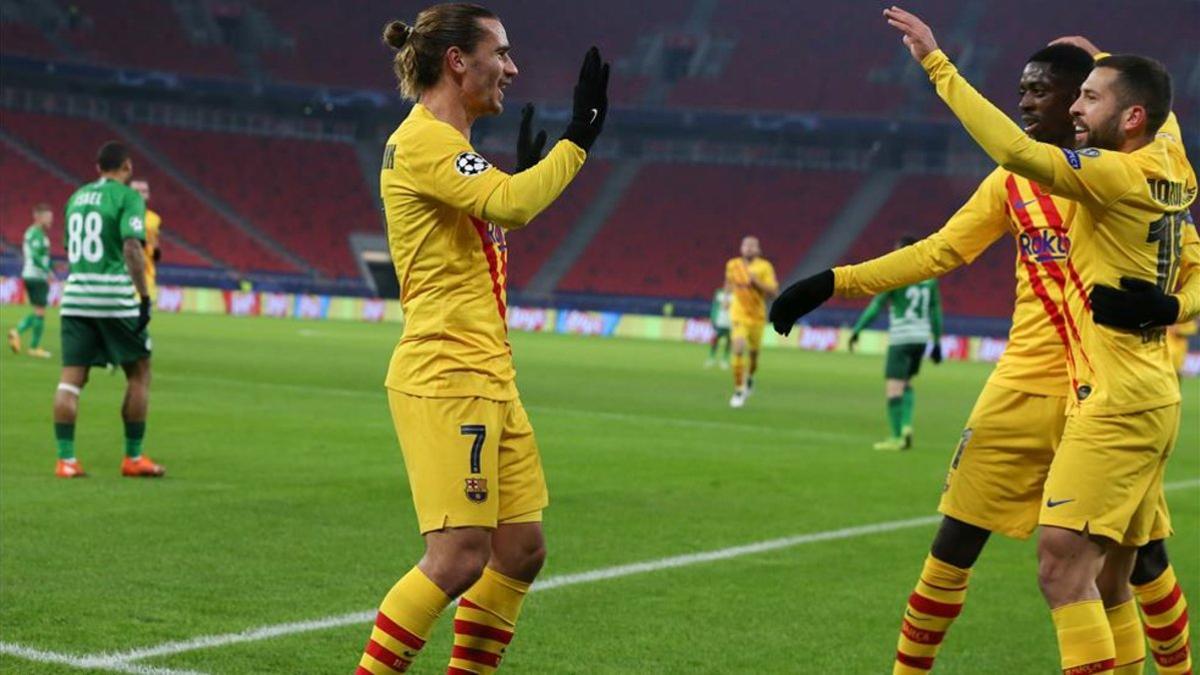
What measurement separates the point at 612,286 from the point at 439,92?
163 ft

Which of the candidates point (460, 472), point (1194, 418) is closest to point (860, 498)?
point (460, 472)

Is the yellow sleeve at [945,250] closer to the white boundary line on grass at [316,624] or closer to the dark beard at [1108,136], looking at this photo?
the dark beard at [1108,136]

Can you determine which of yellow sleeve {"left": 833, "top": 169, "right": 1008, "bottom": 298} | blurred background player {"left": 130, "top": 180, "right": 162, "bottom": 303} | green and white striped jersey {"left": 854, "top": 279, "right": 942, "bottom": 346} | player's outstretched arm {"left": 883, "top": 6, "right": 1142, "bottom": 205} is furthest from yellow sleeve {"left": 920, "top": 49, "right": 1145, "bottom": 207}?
green and white striped jersey {"left": 854, "top": 279, "right": 942, "bottom": 346}

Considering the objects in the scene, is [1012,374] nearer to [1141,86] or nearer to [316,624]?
[1141,86]

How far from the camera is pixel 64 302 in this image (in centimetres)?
979

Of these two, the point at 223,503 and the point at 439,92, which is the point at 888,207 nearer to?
the point at 223,503

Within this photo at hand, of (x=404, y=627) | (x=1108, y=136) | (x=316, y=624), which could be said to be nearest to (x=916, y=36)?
(x=1108, y=136)

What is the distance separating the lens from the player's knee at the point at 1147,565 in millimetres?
5145

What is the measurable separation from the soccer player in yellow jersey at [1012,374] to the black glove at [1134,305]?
0.45 metres

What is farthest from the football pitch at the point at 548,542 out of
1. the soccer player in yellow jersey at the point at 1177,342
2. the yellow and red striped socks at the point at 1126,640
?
the soccer player in yellow jersey at the point at 1177,342

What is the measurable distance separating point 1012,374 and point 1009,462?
30 centimetres

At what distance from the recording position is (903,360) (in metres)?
14.8

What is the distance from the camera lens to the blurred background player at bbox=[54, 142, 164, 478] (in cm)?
977

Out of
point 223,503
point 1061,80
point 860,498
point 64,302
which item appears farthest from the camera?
point 860,498
